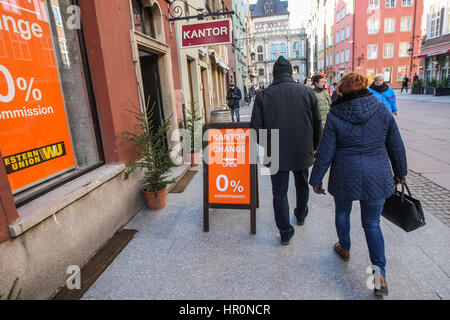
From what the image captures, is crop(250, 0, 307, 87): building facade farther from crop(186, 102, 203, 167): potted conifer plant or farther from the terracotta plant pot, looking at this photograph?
the terracotta plant pot

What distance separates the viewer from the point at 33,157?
2699mm

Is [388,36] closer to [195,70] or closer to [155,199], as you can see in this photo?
[195,70]

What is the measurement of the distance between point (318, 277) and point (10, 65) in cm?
331

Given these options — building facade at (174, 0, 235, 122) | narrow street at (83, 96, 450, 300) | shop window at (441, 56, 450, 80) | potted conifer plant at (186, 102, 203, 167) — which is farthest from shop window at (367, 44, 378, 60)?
narrow street at (83, 96, 450, 300)

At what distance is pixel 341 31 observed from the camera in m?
42.0

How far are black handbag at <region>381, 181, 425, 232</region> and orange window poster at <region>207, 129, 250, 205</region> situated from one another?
1.48m

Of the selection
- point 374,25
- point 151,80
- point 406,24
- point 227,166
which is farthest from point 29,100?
point 406,24

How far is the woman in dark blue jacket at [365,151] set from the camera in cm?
215

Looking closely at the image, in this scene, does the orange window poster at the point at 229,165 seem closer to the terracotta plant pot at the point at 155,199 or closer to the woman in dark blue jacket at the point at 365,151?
the terracotta plant pot at the point at 155,199

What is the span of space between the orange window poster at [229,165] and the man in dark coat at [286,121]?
502 mm

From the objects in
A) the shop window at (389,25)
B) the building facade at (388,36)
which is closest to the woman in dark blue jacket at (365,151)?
the building facade at (388,36)

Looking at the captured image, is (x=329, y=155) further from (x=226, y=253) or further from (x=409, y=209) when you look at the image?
(x=226, y=253)

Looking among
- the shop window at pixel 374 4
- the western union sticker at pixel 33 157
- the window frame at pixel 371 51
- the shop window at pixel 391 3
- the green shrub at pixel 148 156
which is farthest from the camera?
the window frame at pixel 371 51
